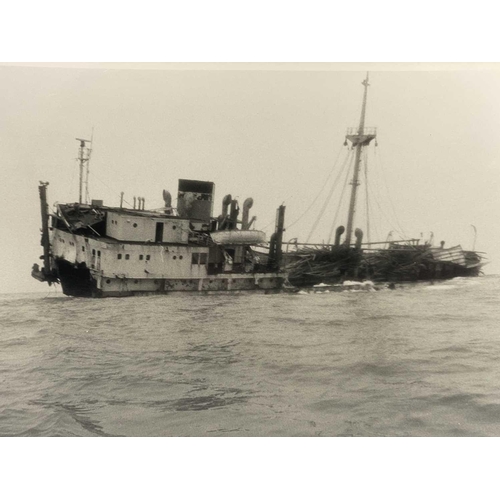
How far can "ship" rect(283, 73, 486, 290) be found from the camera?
5.00m

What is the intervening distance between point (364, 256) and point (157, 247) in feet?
7.56

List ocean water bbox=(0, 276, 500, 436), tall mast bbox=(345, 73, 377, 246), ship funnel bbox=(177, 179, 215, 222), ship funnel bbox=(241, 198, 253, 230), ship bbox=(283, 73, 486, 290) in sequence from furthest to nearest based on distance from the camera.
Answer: ship funnel bbox=(241, 198, 253, 230) → ship funnel bbox=(177, 179, 215, 222) → ship bbox=(283, 73, 486, 290) → tall mast bbox=(345, 73, 377, 246) → ocean water bbox=(0, 276, 500, 436)

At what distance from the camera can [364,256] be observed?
17.8ft

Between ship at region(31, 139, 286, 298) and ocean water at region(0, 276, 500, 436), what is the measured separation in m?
0.63

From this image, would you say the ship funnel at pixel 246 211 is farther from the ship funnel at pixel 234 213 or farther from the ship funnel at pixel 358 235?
the ship funnel at pixel 358 235

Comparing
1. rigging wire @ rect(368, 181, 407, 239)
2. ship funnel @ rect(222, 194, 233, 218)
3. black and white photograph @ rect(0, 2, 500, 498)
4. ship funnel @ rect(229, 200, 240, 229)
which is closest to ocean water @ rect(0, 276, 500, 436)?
black and white photograph @ rect(0, 2, 500, 498)

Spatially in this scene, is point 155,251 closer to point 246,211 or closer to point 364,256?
point 246,211

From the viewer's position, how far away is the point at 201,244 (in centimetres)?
607

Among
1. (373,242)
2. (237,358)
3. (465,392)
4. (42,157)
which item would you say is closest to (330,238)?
(373,242)

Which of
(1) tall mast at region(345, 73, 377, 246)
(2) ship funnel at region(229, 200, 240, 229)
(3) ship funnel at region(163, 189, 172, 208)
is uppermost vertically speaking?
(1) tall mast at region(345, 73, 377, 246)

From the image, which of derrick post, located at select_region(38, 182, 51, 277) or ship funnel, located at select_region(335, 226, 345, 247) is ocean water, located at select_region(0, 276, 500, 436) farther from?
ship funnel, located at select_region(335, 226, 345, 247)

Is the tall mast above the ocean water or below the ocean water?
above

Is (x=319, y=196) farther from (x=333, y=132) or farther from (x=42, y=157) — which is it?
(x=42, y=157)

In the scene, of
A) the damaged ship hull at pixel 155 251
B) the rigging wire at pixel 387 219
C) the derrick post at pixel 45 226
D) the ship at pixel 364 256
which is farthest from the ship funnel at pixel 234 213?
the derrick post at pixel 45 226
